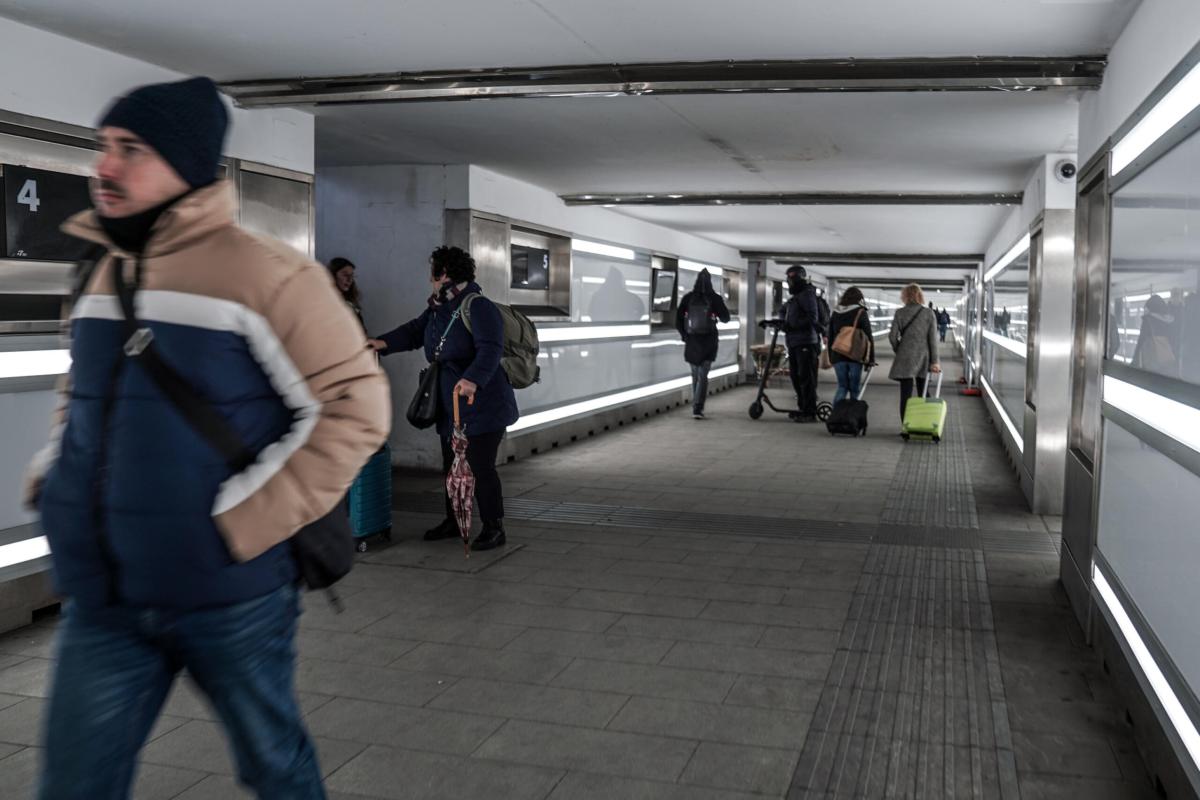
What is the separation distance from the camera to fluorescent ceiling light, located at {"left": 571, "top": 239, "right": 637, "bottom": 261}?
1276 cm

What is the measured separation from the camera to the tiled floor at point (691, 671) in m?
3.52

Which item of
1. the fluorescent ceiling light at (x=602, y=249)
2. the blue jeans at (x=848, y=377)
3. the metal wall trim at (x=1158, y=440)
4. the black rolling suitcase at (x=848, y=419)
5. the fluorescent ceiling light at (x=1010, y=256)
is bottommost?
the black rolling suitcase at (x=848, y=419)

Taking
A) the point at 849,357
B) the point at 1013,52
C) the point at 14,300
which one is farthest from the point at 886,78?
the point at 849,357

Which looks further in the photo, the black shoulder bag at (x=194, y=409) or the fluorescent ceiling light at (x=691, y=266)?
the fluorescent ceiling light at (x=691, y=266)

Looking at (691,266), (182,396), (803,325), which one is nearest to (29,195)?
(182,396)

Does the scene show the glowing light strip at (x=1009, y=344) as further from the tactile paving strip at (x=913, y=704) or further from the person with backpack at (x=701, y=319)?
the tactile paving strip at (x=913, y=704)

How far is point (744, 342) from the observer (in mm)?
22906

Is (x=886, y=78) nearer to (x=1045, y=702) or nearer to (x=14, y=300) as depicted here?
(x=1045, y=702)

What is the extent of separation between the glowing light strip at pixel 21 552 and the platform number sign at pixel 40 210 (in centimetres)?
134

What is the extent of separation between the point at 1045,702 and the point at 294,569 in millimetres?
3240

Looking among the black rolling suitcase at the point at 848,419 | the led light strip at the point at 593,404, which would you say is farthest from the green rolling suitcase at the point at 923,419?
the led light strip at the point at 593,404

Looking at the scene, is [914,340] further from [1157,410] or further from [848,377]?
[1157,410]

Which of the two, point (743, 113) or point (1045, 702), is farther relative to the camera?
point (743, 113)

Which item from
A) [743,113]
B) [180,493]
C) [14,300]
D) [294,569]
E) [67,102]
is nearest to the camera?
[180,493]
